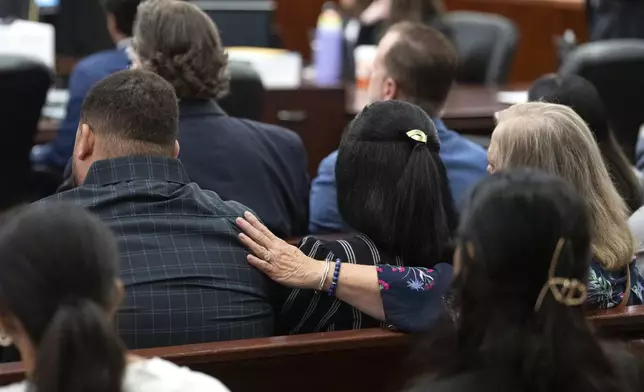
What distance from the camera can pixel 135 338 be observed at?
1.70m

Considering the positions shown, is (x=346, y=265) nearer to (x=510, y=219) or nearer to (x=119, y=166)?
(x=119, y=166)

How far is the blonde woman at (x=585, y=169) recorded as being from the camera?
6.17ft

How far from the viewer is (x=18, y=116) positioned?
303 centimetres

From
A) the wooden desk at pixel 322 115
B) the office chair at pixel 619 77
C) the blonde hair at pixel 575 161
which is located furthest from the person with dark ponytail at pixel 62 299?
the office chair at pixel 619 77

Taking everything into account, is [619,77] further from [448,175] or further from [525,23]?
[525,23]

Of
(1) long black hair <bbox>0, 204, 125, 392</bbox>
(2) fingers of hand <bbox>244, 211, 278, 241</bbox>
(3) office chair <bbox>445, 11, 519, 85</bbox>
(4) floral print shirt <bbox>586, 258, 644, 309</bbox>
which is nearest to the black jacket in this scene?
(2) fingers of hand <bbox>244, 211, 278, 241</bbox>

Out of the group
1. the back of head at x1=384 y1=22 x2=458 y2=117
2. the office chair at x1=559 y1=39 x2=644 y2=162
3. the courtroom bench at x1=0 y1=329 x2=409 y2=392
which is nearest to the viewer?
the courtroom bench at x1=0 y1=329 x2=409 y2=392

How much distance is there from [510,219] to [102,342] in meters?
0.51

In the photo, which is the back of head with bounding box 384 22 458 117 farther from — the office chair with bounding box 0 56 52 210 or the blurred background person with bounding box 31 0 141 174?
the office chair with bounding box 0 56 52 210

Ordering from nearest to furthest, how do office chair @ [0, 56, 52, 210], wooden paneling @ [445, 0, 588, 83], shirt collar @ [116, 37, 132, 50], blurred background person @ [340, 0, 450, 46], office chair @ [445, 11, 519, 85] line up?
1. office chair @ [0, 56, 52, 210]
2. shirt collar @ [116, 37, 132, 50]
3. blurred background person @ [340, 0, 450, 46]
4. office chair @ [445, 11, 519, 85]
5. wooden paneling @ [445, 0, 588, 83]

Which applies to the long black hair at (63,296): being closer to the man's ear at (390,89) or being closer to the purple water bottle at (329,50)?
the man's ear at (390,89)

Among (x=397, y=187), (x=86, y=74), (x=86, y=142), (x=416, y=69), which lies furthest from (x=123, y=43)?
(x=397, y=187)

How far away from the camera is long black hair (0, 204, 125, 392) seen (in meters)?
1.13

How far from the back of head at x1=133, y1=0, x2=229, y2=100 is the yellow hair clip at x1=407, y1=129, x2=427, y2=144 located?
78cm
